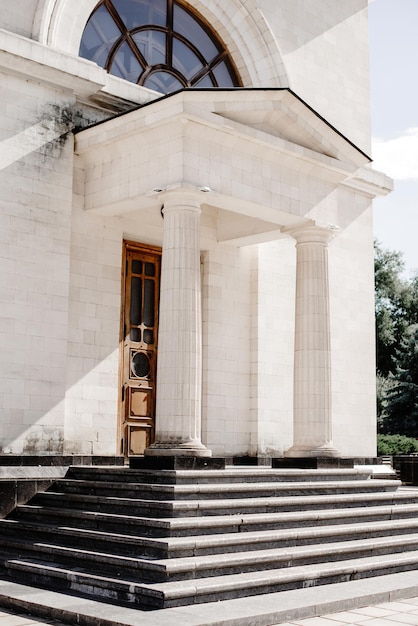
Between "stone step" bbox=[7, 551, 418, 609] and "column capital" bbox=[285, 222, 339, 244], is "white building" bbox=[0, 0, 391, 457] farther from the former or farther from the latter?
"stone step" bbox=[7, 551, 418, 609]

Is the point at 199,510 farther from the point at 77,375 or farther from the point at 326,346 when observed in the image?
the point at 326,346

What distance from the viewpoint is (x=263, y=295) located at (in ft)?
55.8

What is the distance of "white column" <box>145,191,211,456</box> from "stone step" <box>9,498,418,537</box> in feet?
5.93

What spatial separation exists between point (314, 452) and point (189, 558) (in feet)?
19.2

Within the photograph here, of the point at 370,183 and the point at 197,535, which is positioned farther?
the point at 370,183

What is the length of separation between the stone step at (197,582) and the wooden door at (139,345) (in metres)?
5.11

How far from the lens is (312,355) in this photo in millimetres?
15000

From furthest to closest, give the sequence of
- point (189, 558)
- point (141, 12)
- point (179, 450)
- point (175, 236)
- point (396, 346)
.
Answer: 1. point (396, 346)
2. point (141, 12)
3. point (175, 236)
4. point (179, 450)
5. point (189, 558)

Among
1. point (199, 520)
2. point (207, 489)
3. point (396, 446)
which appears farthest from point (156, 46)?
point (396, 446)

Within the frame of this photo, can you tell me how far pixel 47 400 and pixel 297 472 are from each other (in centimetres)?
410

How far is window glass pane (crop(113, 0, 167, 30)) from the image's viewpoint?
624 inches

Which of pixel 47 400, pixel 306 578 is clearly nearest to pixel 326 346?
pixel 47 400

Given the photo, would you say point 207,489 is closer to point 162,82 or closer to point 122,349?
point 122,349


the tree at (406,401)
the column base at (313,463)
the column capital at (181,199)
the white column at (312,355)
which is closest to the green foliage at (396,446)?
the tree at (406,401)
